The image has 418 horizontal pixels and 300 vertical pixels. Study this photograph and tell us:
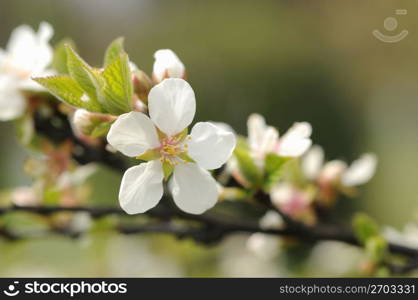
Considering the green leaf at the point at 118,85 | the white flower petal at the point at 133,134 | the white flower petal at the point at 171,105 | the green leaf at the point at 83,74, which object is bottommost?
the white flower petal at the point at 133,134

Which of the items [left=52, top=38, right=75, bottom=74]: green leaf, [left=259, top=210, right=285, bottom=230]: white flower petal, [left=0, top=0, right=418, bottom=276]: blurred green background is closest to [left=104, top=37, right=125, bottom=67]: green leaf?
[left=52, top=38, right=75, bottom=74]: green leaf

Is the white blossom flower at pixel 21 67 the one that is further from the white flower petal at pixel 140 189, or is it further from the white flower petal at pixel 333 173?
the white flower petal at pixel 333 173

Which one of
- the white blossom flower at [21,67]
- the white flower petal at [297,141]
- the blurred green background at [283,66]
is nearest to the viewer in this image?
the white flower petal at [297,141]

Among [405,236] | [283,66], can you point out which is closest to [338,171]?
[405,236]

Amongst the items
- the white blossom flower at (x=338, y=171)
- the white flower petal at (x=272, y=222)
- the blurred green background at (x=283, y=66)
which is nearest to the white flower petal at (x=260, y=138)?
the white flower petal at (x=272, y=222)

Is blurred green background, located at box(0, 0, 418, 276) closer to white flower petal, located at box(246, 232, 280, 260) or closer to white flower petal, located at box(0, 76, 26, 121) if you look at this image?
white flower petal, located at box(246, 232, 280, 260)

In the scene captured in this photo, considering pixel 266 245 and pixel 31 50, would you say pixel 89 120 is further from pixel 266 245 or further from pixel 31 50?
pixel 266 245
